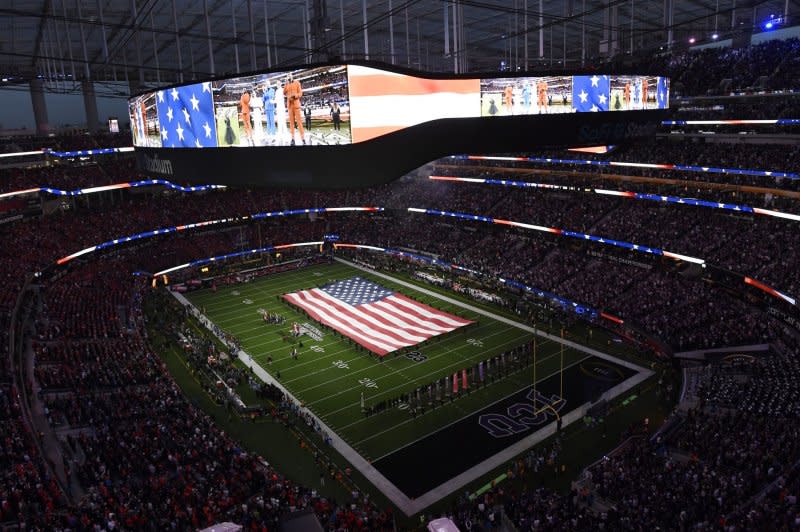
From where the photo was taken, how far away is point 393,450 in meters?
23.2

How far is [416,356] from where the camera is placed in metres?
32.1

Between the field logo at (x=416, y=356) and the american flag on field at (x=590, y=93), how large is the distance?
21.0m

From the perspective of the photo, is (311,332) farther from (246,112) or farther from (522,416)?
(246,112)

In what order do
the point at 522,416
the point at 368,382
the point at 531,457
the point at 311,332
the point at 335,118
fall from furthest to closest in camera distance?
the point at 311,332 → the point at 368,382 → the point at 522,416 → the point at 531,457 → the point at 335,118

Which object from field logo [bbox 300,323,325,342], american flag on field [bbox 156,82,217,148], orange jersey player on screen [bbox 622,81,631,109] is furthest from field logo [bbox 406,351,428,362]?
american flag on field [bbox 156,82,217,148]

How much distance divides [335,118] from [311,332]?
91.8 feet

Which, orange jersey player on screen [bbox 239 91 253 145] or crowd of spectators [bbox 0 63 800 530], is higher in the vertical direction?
orange jersey player on screen [bbox 239 91 253 145]

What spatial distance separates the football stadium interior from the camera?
10914 millimetres

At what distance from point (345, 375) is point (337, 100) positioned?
→ 22.4 meters

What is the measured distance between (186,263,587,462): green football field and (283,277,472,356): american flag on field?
2.04ft

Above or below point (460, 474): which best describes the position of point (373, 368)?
above

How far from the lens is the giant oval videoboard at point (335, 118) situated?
9203 mm

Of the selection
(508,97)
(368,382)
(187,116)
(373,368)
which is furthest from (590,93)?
(373,368)

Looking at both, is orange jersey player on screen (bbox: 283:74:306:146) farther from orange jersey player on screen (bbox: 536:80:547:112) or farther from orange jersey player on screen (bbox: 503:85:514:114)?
orange jersey player on screen (bbox: 536:80:547:112)
